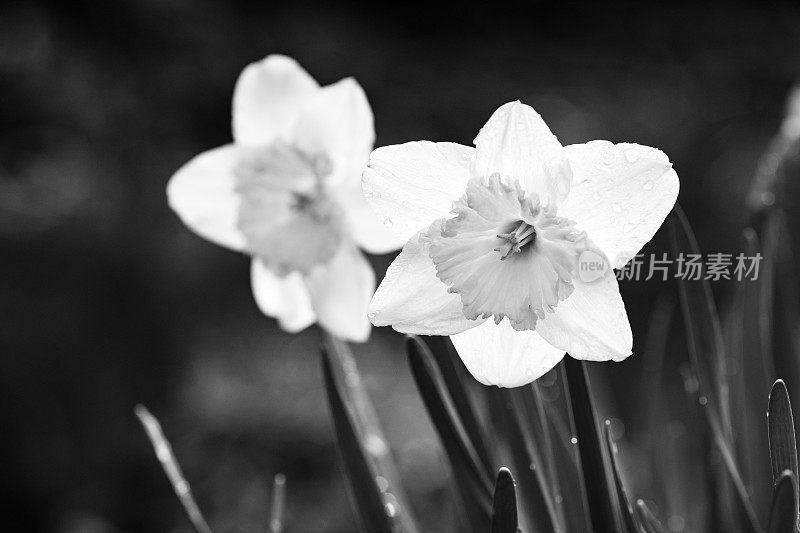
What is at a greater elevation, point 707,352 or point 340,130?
point 340,130

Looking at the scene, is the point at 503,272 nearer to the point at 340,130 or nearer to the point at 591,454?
the point at 591,454

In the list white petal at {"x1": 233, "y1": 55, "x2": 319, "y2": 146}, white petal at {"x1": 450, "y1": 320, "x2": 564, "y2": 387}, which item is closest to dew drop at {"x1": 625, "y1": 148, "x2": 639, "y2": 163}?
white petal at {"x1": 450, "y1": 320, "x2": 564, "y2": 387}

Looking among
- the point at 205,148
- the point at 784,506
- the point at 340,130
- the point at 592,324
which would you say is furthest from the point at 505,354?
the point at 205,148

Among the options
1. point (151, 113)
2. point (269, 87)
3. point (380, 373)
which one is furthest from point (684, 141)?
point (269, 87)

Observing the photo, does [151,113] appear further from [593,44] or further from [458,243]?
[458,243]

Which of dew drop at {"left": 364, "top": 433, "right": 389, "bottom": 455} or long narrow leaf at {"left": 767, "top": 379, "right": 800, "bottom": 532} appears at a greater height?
long narrow leaf at {"left": 767, "top": 379, "right": 800, "bottom": 532}

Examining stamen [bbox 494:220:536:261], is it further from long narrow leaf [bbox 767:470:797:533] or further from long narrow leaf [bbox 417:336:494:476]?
long narrow leaf [bbox 767:470:797:533]
